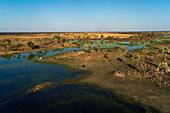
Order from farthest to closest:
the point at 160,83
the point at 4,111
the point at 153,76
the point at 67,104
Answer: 1. the point at 153,76
2. the point at 160,83
3. the point at 67,104
4. the point at 4,111

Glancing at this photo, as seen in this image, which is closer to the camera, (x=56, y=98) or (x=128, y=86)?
(x=56, y=98)

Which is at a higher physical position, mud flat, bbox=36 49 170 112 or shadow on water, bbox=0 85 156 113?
mud flat, bbox=36 49 170 112

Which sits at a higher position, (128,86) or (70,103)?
(128,86)

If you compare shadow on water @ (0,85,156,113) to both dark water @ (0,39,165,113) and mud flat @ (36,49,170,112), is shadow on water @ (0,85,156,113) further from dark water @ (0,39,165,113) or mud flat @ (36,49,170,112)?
mud flat @ (36,49,170,112)

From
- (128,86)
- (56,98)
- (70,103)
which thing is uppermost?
(128,86)

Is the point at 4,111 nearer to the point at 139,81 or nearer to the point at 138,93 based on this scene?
the point at 138,93

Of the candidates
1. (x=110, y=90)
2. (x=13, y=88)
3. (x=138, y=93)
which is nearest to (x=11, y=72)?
(x=13, y=88)

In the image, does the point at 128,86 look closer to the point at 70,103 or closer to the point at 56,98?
the point at 70,103

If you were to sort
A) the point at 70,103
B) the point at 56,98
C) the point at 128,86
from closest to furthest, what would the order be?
the point at 70,103
the point at 56,98
the point at 128,86

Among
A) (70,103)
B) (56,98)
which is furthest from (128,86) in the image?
(56,98)

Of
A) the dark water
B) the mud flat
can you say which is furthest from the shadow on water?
the mud flat

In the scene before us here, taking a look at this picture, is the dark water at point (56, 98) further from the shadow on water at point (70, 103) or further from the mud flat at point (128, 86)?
the mud flat at point (128, 86)
